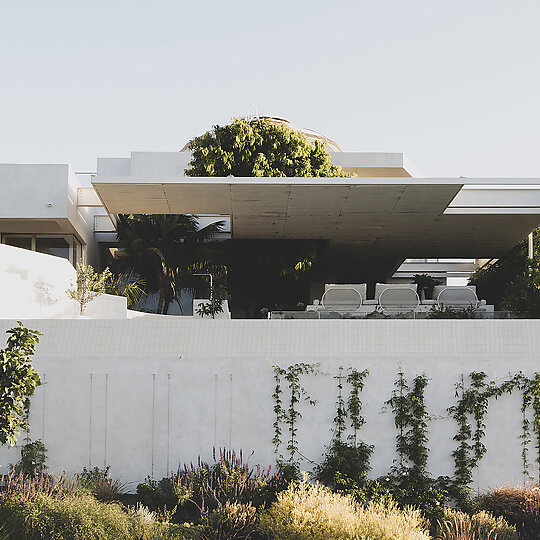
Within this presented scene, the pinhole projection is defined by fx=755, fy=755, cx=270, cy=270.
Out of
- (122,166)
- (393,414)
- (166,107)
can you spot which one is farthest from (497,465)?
(122,166)

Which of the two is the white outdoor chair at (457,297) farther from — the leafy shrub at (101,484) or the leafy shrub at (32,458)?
the leafy shrub at (32,458)

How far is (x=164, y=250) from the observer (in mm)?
20297

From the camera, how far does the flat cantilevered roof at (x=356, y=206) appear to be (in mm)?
13422

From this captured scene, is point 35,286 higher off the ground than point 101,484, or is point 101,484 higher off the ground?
point 35,286

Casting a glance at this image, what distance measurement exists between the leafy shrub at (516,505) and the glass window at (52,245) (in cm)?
1266

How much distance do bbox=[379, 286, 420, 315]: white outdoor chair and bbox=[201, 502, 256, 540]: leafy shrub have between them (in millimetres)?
5177

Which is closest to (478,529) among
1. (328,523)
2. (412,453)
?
(412,453)

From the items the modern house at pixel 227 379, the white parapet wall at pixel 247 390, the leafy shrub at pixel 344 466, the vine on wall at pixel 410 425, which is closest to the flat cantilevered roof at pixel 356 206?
the modern house at pixel 227 379

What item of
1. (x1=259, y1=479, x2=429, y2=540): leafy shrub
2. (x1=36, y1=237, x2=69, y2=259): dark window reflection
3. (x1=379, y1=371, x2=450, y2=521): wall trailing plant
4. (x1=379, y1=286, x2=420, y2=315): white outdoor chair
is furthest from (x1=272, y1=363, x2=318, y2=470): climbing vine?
(x1=36, y1=237, x2=69, y2=259): dark window reflection

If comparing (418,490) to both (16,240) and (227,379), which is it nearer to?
(227,379)

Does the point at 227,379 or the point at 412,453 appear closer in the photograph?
the point at 412,453

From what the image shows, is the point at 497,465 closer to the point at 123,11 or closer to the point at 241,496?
the point at 241,496

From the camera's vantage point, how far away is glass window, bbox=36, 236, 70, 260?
19562 millimetres

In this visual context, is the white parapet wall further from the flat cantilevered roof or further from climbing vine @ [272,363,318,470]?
the flat cantilevered roof
